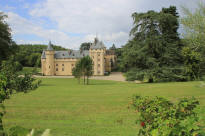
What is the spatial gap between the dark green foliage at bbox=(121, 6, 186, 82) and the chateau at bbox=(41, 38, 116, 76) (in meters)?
28.3

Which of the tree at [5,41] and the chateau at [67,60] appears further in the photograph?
the chateau at [67,60]

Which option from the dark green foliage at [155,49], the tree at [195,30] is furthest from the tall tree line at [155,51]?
the tree at [195,30]

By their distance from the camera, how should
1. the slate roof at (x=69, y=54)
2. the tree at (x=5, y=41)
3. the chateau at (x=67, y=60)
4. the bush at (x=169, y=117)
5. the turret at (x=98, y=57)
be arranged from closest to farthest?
the bush at (x=169, y=117), the tree at (x=5, y=41), the turret at (x=98, y=57), the chateau at (x=67, y=60), the slate roof at (x=69, y=54)

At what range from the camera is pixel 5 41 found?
22.9 m

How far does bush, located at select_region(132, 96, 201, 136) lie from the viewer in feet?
6.61

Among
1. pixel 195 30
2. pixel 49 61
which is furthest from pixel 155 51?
pixel 49 61

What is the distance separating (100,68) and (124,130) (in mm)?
57748

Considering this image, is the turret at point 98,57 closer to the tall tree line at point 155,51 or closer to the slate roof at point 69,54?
the slate roof at point 69,54

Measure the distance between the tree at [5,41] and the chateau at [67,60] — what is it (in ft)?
131

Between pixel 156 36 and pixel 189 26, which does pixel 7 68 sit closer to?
pixel 189 26

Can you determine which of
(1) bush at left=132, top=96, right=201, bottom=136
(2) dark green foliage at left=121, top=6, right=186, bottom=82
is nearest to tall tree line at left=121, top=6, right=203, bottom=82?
(2) dark green foliage at left=121, top=6, right=186, bottom=82

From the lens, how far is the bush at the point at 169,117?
79.4 inches

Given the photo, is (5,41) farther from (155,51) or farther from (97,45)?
(97,45)

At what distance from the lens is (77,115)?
9.28m
